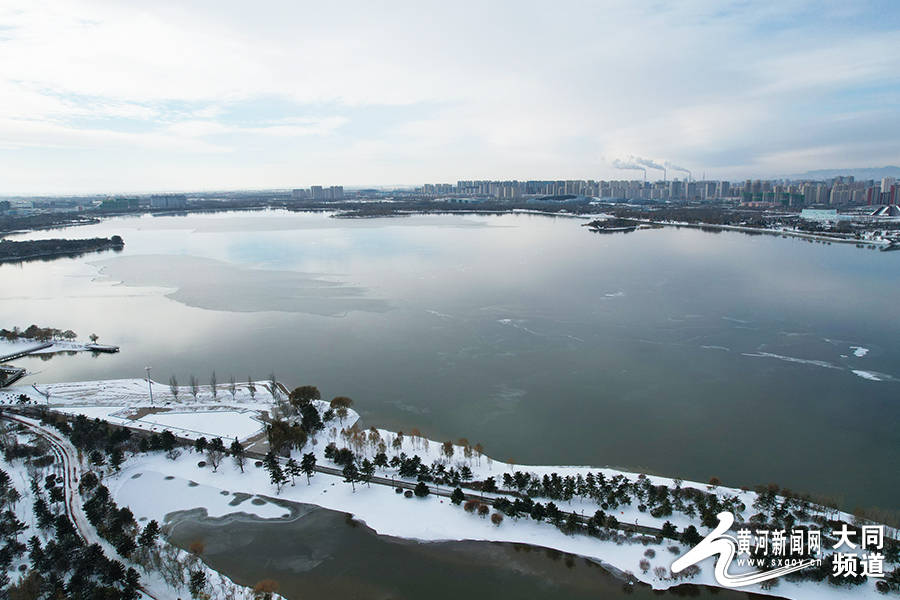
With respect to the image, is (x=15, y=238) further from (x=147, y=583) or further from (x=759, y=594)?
(x=759, y=594)

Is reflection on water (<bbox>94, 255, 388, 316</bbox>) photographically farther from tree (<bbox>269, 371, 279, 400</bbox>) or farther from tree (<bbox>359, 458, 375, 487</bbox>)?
tree (<bbox>359, 458, 375, 487</bbox>)

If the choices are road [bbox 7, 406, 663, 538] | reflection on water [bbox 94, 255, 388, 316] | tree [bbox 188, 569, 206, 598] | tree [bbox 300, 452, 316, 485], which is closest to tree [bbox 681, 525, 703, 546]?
road [bbox 7, 406, 663, 538]

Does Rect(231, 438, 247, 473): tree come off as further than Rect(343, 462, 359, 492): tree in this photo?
Yes

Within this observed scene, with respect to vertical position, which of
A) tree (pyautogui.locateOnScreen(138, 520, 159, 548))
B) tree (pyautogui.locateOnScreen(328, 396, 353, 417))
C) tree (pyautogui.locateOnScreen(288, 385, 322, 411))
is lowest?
tree (pyautogui.locateOnScreen(138, 520, 159, 548))

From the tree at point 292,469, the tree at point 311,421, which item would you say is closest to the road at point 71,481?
the tree at point 292,469

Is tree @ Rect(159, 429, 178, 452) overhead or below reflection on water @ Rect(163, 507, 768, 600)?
overhead

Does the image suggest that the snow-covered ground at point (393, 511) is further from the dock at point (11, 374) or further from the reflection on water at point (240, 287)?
the reflection on water at point (240, 287)

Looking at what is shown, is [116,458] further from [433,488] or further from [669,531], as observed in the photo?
[669,531]
